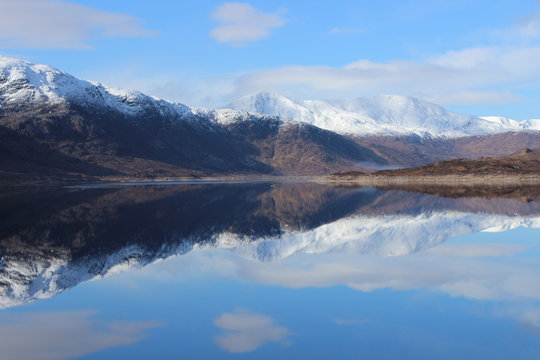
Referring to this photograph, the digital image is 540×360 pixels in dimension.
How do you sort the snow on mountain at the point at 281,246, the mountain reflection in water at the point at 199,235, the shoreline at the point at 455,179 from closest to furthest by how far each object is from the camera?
the snow on mountain at the point at 281,246 < the mountain reflection in water at the point at 199,235 < the shoreline at the point at 455,179

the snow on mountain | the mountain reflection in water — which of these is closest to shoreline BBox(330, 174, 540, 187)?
the mountain reflection in water

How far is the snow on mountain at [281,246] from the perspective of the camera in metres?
22.9

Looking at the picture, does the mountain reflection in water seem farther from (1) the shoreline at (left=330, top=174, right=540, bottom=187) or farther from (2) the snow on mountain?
(1) the shoreline at (left=330, top=174, right=540, bottom=187)

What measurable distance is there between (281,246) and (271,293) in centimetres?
1280

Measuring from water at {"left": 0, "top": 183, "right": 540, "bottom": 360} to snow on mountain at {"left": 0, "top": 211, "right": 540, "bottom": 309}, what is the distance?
0.12m

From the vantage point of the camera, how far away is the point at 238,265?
26.8 metres

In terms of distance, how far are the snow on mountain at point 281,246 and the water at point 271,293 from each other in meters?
0.12

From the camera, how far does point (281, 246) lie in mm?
A: 33156

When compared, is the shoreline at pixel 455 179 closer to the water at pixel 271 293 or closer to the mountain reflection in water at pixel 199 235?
the mountain reflection in water at pixel 199 235

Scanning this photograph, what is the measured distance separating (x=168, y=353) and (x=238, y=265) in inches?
507

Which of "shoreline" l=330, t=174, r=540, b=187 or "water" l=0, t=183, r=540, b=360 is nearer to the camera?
"water" l=0, t=183, r=540, b=360

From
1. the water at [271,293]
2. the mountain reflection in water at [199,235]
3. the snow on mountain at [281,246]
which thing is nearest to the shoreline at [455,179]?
the mountain reflection in water at [199,235]

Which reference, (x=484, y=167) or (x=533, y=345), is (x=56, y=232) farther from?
(x=484, y=167)

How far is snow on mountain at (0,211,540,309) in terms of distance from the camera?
902 inches
